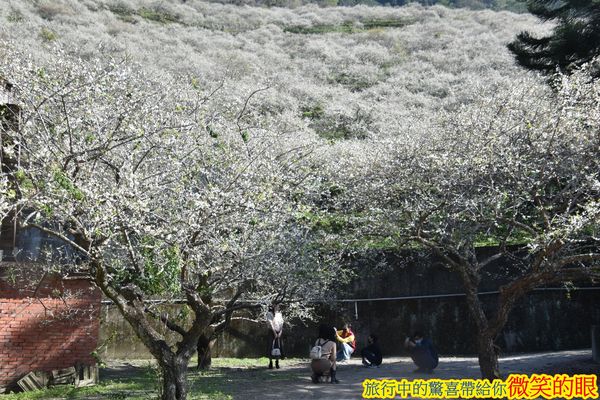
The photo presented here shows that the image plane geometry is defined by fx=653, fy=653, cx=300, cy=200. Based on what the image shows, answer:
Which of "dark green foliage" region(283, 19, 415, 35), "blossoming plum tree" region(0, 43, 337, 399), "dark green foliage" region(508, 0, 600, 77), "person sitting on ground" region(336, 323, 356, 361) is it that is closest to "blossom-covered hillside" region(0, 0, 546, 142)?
"dark green foliage" region(283, 19, 415, 35)

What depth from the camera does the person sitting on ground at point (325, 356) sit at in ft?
40.5

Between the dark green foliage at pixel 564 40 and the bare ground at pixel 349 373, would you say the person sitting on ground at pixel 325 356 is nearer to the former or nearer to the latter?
the bare ground at pixel 349 373

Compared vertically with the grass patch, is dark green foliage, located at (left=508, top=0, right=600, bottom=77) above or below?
above

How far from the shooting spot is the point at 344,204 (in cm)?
1664

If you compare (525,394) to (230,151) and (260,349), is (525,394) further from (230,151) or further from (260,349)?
(260,349)

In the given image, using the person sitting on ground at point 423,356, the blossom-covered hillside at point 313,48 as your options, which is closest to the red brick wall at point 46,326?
the person sitting on ground at point 423,356

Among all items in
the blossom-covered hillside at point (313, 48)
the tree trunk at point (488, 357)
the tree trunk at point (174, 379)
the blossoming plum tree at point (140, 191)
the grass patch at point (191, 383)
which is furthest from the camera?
the blossom-covered hillside at point (313, 48)

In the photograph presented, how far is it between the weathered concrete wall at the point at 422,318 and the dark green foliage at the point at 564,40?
18.5 ft

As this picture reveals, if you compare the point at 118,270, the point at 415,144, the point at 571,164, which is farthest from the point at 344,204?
the point at 118,270

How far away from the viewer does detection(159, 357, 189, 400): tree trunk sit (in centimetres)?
899

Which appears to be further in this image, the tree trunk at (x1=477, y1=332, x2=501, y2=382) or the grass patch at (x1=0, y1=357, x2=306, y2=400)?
the grass patch at (x1=0, y1=357, x2=306, y2=400)

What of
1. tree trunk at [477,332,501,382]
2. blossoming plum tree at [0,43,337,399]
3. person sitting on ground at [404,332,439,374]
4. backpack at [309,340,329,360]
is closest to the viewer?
blossoming plum tree at [0,43,337,399]

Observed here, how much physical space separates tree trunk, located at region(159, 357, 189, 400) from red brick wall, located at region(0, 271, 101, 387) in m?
3.77

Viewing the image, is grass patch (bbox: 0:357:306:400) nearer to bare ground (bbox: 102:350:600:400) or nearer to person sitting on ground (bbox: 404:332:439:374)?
bare ground (bbox: 102:350:600:400)
